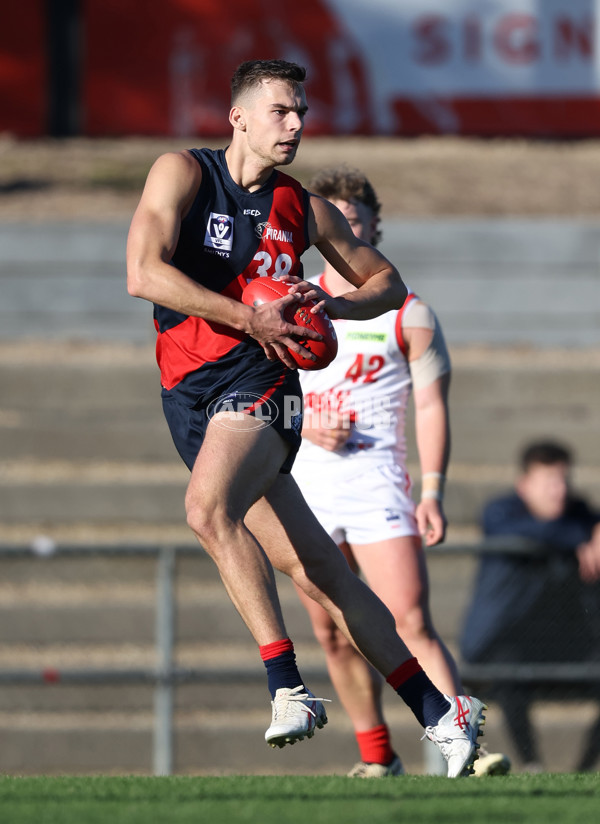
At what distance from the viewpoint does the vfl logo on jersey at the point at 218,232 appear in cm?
436

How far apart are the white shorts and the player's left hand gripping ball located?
138 cm

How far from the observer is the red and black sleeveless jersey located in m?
4.35

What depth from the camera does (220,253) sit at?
14.3ft

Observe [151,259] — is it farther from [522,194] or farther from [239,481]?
[522,194]

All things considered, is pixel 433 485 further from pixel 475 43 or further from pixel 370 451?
pixel 475 43

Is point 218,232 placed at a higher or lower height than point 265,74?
lower

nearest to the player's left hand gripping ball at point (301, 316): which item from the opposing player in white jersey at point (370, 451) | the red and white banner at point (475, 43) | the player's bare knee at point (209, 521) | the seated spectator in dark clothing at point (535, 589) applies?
the player's bare knee at point (209, 521)

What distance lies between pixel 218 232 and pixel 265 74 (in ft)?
1.95

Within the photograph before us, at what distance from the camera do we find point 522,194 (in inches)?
658

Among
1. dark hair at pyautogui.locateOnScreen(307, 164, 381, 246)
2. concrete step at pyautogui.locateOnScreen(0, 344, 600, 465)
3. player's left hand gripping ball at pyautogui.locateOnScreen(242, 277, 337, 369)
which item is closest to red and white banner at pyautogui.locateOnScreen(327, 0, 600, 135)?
concrete step at pyautogui.locateOnScreen(0, 344, 600, 465)

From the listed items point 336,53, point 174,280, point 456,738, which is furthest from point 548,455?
point 336,53

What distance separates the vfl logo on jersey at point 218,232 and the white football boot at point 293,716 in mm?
1532

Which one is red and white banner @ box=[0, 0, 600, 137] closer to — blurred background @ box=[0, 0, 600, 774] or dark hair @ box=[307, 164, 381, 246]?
blurred background @ box=[0, 0, 600, 774]

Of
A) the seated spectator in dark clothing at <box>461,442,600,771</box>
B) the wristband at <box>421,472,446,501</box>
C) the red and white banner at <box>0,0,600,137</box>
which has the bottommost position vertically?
the seated spectator in dark clothing at <box>461,442,600,771</box>
